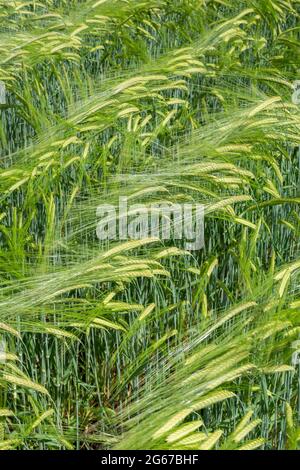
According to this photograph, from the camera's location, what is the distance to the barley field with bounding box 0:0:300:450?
3.26 ft

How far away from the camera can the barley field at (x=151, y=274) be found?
0.99 metres

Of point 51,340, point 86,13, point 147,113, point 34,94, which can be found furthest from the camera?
point 86,13

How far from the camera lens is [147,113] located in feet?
6.50

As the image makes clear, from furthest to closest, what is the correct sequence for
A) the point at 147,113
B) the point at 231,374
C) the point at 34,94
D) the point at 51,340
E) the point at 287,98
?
the point at 34,94 < the point at 147,113 < the point at 287,98 < the point at 51,340 < the point at 231,374

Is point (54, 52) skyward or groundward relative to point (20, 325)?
skyward

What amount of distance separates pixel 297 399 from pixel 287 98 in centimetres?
80

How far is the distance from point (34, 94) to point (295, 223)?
2.81 ft

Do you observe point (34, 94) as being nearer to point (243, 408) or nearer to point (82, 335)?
point (82, 335)

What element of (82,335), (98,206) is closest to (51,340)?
(82,335)

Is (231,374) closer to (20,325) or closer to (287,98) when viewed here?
(20,325)

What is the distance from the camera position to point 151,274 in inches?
44.7
